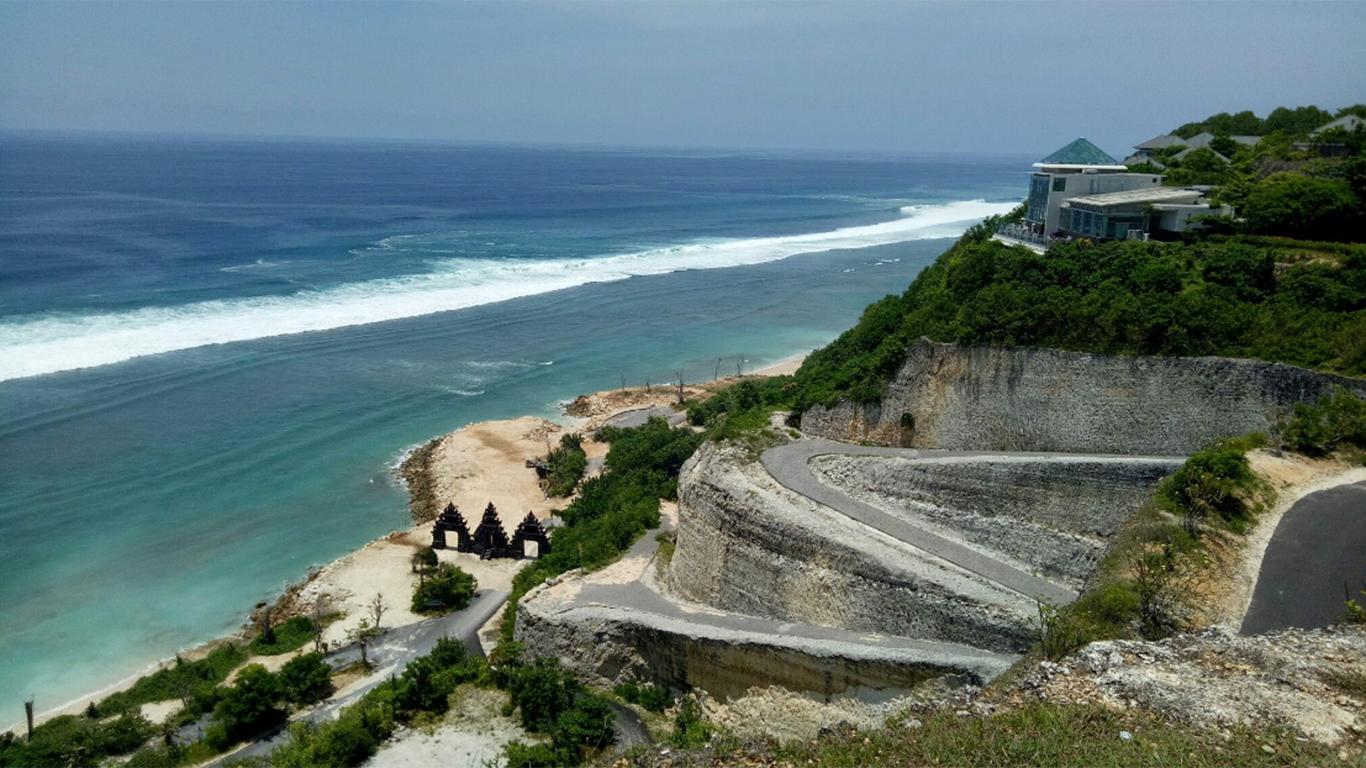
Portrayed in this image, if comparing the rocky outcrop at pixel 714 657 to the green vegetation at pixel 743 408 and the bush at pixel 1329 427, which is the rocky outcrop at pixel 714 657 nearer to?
the green vegetation at pixel 743 408

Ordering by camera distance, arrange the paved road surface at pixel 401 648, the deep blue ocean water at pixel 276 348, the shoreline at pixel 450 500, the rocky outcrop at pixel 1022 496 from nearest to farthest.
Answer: the paved road surface at pixel 401 648, the rocky outcrop at pixel 1022 496, the shoreline at pixel 450 500, the deep blue ocean water at pixel 276 348

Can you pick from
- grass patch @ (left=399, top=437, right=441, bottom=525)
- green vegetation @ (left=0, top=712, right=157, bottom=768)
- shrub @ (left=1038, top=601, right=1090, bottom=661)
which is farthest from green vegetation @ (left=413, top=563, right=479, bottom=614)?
shrub @ (left=1038, top=601, right=1090, bottom=661)

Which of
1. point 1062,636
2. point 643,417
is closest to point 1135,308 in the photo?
point 1062,636

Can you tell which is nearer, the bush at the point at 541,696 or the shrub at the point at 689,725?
the shrub at the point at 689,725

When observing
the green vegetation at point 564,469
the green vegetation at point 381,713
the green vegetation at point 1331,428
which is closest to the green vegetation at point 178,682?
the green vegetation at point 381,713

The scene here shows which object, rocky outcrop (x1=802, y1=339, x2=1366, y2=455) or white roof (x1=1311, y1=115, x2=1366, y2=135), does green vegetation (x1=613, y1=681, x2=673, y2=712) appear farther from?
white roof (x1=1311, y1=115, x2=1366, y2=135)

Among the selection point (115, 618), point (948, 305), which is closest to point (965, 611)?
point (948, 305)
